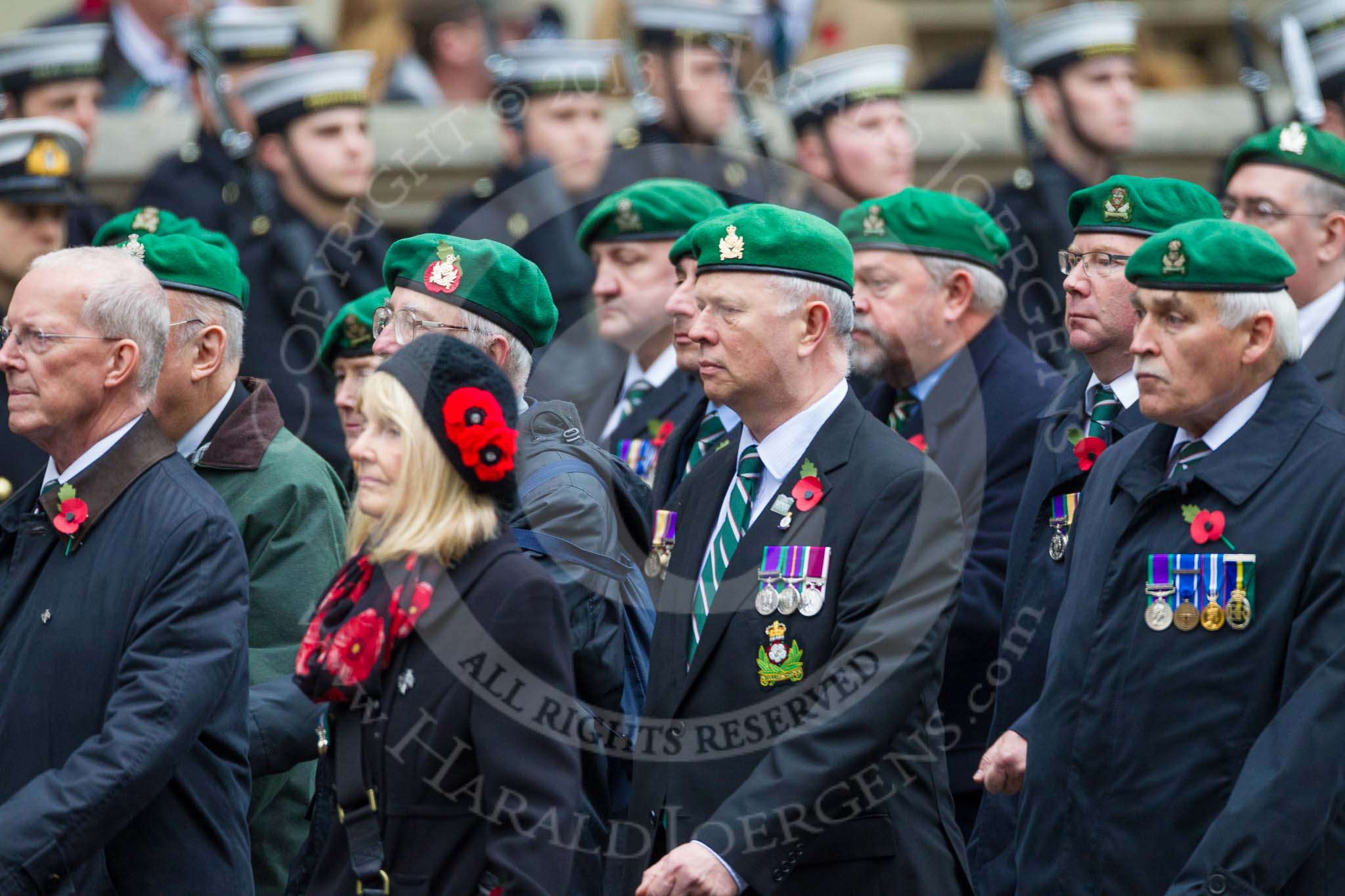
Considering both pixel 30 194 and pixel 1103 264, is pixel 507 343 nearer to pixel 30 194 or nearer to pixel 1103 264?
pixel 1103 264

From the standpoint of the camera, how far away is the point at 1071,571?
528 cm

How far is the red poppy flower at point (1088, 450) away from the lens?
5.91 meters

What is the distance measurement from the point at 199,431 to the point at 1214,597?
2.79m

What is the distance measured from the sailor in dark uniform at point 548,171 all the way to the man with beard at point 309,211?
1.69 feet

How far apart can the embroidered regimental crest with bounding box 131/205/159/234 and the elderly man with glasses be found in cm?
209

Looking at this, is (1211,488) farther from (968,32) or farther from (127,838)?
(968,32)

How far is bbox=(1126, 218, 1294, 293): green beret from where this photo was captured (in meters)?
4.96

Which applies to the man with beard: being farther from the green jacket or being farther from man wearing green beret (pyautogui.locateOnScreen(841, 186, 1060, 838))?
the green jacket

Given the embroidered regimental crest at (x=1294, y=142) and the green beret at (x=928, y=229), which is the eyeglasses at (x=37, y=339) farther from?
the embroidered regimental crest at (x=1294, y=142)

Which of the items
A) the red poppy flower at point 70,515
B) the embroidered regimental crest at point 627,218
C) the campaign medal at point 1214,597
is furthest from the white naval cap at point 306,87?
the campaign medal at point 1214,597

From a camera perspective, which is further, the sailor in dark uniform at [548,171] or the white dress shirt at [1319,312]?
the sailor in dark uniform at [548,171]

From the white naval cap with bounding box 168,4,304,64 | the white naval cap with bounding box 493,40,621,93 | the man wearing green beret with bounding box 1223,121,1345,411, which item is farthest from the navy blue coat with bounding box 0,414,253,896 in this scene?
the white naval cap with bounding box 168,4,304,64

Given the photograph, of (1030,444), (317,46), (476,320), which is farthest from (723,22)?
(476,320)

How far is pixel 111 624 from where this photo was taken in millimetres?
4703
